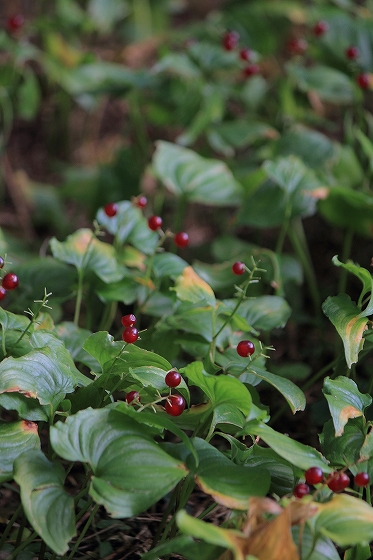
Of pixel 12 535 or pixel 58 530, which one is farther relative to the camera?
pixel 12 535

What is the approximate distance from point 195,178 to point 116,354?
0.98m

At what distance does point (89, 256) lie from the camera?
1588 mm

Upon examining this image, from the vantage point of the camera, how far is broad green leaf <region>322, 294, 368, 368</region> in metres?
1.21

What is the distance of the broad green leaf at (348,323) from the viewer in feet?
3.96

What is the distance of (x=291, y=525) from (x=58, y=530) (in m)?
0.38

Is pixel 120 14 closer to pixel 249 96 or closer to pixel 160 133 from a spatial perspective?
pixel 160 133

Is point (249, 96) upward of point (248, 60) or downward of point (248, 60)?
downward

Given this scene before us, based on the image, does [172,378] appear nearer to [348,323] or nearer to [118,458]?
[118,458]

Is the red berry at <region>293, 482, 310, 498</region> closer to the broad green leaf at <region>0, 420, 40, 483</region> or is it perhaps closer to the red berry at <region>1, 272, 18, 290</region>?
the broad green leaf at <region>0, 420, 40, 483</region>

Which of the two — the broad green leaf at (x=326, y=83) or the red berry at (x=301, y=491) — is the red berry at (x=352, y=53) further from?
the red berry at (x=301, y=491)

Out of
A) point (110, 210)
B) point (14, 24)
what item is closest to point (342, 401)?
point (110, 210)

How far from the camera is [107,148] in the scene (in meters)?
3.23

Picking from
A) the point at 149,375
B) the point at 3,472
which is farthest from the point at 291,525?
the point at 3,472

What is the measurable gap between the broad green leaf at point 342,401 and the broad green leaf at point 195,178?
3.10 feet
